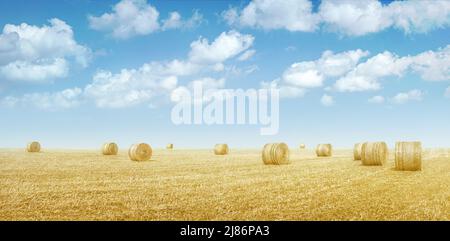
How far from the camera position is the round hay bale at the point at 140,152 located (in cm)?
2764

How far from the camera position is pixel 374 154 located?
877 inches

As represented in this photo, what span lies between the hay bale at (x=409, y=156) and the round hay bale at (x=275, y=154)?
630 cm

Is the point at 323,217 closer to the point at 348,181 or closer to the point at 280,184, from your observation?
the point at 280,184

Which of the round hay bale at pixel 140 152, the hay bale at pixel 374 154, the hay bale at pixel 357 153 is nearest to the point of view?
the hay bale at pixel 374 154

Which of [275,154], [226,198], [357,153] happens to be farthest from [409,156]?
[226,198]

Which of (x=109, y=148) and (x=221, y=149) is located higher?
(x=109, y=148)

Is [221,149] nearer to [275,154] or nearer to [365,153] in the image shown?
[275,154]

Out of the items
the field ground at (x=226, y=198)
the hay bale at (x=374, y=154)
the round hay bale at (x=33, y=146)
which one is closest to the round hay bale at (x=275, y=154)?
the hay bale at (x=374, y=154)

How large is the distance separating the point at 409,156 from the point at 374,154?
3473 millimetres

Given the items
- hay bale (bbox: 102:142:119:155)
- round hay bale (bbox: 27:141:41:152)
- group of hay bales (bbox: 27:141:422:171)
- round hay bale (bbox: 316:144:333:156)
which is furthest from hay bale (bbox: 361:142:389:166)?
round hay bale (bbox: 27:141:41:152)

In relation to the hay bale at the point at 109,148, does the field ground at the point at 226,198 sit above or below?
below

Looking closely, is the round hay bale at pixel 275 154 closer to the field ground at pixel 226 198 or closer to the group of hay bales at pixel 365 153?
the group of hay bales at pixel 365 153
